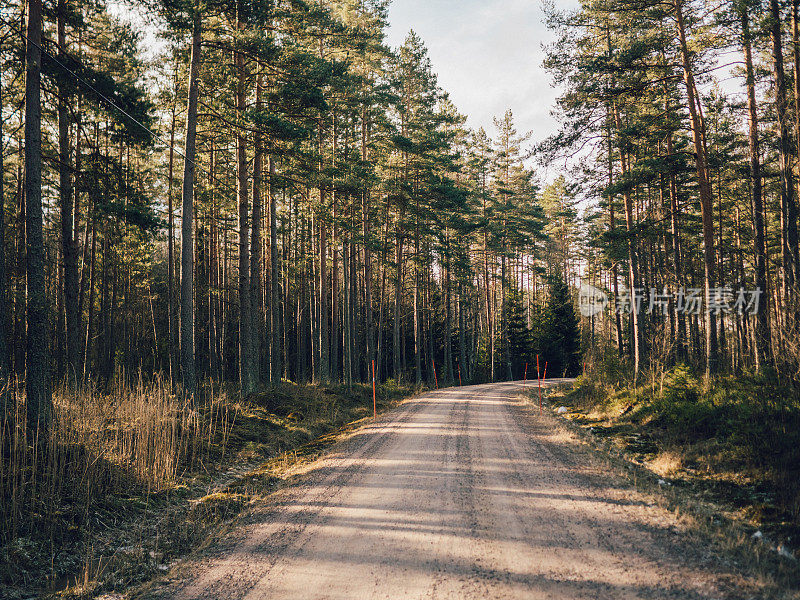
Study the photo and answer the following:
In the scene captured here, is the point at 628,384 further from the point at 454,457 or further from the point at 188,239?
the point at 188,239

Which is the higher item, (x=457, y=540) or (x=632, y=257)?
(x=632, y=257)

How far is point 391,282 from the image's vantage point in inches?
1615

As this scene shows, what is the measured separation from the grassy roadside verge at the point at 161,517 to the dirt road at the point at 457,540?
69 cm

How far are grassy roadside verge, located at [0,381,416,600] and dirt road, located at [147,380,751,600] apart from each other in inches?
27.1

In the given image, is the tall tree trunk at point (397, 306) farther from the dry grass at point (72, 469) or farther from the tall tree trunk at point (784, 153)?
the tall tree trunk at point (784, 153)

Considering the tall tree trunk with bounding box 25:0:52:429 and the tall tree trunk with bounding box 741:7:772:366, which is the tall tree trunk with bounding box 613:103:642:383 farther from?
the tall tree trunk with bounding box 25:0:52:429

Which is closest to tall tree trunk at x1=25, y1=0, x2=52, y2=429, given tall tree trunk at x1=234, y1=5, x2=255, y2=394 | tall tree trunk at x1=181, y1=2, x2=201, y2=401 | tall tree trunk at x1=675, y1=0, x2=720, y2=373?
tall tree trunk at x1=181, y1=2, x2=201, y2=401

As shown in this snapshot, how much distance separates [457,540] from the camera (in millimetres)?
4625

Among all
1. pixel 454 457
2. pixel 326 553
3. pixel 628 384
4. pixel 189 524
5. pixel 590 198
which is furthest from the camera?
pixel 590 198

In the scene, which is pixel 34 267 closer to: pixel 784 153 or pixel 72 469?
pixel 72 469

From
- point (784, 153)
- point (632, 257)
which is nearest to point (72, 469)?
point (784, 153)

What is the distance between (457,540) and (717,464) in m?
5.03

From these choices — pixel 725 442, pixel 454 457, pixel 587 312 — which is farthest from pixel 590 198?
pixel 587 312

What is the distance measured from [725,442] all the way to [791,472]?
169 centimetres
